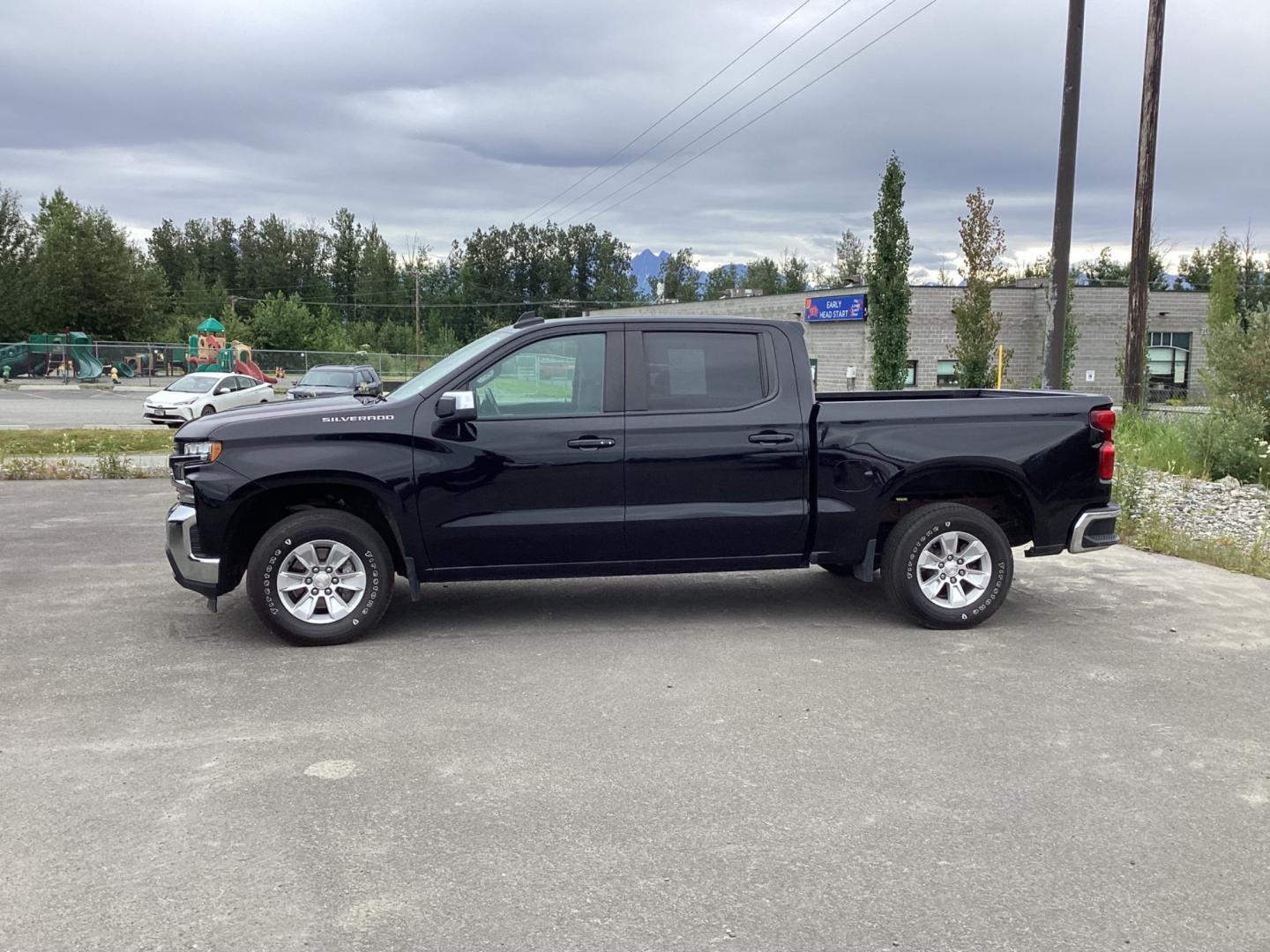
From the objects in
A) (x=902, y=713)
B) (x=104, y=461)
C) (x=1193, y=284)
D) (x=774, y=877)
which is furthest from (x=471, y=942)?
(x=1193, y=284)

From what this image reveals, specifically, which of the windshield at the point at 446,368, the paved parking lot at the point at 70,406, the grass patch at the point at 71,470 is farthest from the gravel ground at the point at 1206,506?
the paved parking lot at the point at 70,406

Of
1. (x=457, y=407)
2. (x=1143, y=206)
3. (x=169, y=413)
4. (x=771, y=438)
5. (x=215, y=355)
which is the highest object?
(x=1143, y=206)

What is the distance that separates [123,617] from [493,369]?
3.02m

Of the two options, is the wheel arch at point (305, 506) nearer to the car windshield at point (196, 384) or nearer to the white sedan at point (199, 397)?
the white sedan at point (199, 397)

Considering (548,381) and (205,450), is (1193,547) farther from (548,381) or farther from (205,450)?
(205,450)

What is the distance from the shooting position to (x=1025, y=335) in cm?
4125

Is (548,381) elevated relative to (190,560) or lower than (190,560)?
elevated

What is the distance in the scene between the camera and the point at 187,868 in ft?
12.0

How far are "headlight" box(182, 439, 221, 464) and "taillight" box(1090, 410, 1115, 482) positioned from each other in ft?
18.1

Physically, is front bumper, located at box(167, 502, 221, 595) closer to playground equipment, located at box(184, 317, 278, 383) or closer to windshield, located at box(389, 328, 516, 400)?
windshield, located at box(389, 328, 516, 400)

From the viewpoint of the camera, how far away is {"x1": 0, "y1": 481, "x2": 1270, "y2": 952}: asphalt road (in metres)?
3.38

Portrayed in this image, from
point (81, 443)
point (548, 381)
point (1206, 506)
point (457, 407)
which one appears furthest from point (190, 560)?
point (81, 443)

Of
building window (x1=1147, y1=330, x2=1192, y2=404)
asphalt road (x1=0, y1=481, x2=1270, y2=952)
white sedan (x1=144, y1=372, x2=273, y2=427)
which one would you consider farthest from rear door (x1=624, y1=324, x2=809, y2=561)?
building window (x1=1147, y1=330, x2=1192, y2=404)

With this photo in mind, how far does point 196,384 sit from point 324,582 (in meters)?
24.6
